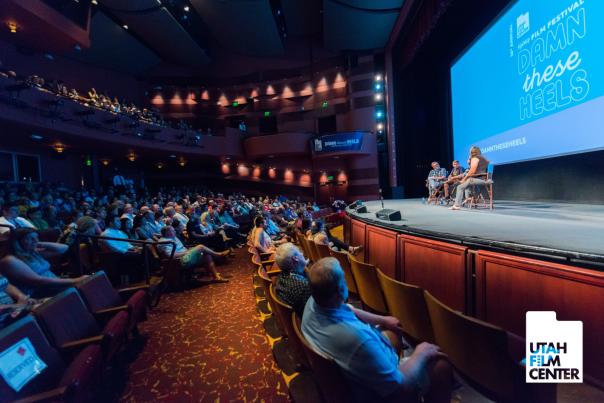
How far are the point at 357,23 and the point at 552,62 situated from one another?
859cm

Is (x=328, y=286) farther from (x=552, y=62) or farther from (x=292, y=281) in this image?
(x=552, y=62)

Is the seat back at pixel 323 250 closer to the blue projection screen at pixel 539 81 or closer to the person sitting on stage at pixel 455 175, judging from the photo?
the person sitting on stage at pixel 455 175

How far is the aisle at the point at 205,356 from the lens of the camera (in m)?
1.83

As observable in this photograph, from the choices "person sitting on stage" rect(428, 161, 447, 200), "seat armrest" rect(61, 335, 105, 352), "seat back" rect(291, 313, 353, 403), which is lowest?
"seat armrest" rect(61, 335, 105, 352)

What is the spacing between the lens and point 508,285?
1670 millimetres

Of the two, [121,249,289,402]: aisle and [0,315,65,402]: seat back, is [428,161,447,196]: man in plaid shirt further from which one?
[0,315,65,402]: seat back

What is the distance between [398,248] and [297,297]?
130 cm

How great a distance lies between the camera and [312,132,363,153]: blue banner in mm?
13156

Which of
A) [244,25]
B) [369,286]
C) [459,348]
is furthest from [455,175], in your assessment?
[244,25]

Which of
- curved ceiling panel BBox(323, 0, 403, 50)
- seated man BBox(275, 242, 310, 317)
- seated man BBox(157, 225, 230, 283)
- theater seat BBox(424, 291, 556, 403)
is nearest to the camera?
theater seat BBox(424, 291, 556, 403)

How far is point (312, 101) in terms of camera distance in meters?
15.7

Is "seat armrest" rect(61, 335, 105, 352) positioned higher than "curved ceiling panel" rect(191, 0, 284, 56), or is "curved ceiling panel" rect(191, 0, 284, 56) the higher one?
"curved ceiling panel" rect(191, 0, 284, 56)

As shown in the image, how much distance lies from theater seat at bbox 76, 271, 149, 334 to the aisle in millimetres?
320

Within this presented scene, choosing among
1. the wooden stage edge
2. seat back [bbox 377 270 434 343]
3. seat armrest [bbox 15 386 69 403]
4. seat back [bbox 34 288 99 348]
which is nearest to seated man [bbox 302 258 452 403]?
seat back [bbox 377 270 434 343]
